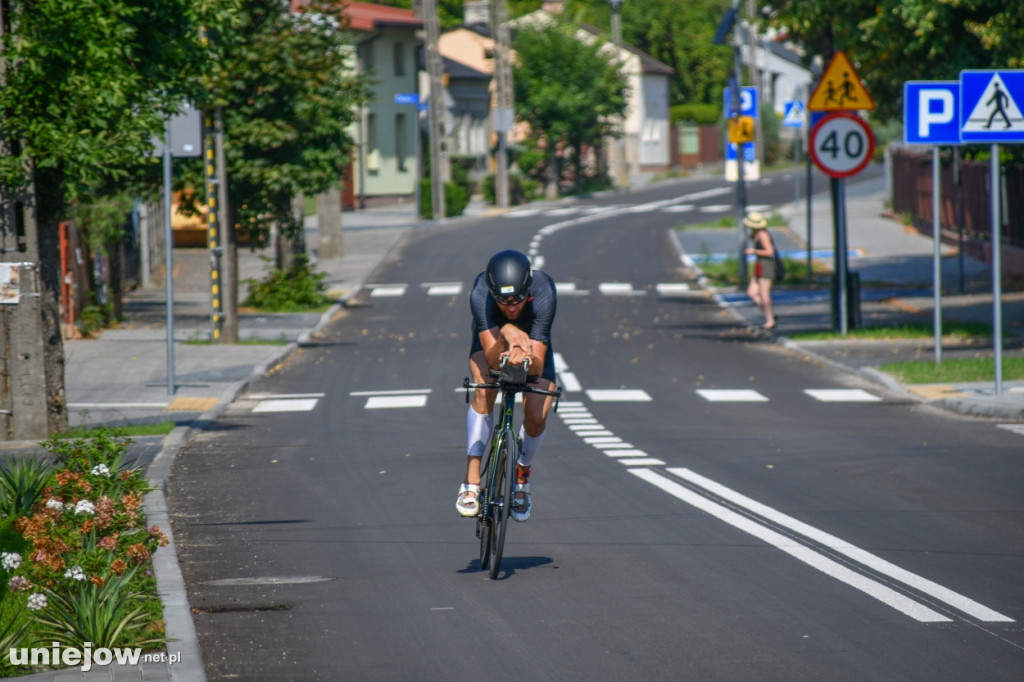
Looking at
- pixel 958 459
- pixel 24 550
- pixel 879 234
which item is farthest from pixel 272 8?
pixel 879 234

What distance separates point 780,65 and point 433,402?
103970mm

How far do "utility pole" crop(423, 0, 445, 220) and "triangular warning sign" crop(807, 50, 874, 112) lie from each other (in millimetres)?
31189

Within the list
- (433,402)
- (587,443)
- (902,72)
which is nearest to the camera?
(587,443)

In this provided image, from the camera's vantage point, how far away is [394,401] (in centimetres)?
1688

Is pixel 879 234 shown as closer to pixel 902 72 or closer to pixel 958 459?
pixel 902 72

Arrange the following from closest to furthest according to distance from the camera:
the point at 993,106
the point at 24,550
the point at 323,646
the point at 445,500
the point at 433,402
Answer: the point at 323,646 < the point at 24,550 < the point at 445,500 < the point at 993,106 < the point at 433,402

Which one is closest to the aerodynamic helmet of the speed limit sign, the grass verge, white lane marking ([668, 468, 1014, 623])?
white lane marking ([668, 468, 1014, 623])

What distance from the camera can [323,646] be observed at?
6.62 m

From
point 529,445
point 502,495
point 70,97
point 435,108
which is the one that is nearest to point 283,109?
point 70,97

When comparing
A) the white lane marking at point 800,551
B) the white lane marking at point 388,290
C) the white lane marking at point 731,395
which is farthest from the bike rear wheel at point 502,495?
the white lane marking at point 388,290

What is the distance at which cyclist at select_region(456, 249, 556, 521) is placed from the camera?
795 cm

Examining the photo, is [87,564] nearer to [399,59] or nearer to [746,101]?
[746,101]

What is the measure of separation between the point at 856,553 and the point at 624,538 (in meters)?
1.36

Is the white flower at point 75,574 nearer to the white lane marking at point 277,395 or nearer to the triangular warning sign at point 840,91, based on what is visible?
the white lane marking at point 277,395
